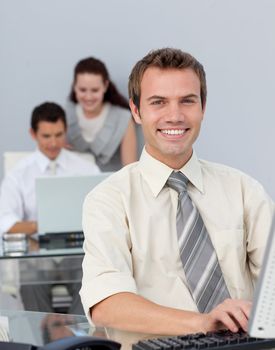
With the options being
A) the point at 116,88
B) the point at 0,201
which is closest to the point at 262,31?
the point at 116,88

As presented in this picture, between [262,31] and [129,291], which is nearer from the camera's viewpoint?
[129,291]

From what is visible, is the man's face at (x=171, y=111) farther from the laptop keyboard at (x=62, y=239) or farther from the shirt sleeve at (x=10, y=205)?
the shirt sleeve at (x=10, y=205)

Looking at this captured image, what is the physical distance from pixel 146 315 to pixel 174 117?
458 mm

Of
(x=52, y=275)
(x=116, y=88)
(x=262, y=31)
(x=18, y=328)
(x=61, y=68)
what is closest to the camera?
(x=18, y=328)

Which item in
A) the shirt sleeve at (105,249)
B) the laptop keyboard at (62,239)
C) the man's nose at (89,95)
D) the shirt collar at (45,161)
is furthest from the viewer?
the man's nose at (89,95)

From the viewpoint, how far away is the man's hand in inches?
64.6

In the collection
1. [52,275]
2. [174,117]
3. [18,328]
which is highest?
[174,117]

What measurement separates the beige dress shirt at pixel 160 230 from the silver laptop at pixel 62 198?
1.62m

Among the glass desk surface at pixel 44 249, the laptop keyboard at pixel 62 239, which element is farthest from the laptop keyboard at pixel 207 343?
the laptop keyboard at pixel 62 239

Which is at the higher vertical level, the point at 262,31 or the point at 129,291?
the point at 262,31

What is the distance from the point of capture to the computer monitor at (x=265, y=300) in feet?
4.51

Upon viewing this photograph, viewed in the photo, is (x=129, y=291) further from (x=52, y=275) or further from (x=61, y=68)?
(x=61, y=68)

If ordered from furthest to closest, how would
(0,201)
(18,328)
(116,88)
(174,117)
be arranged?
(116,88)
(0,201)
(174,117)
(18,328)

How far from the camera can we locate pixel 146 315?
5.89 ft
